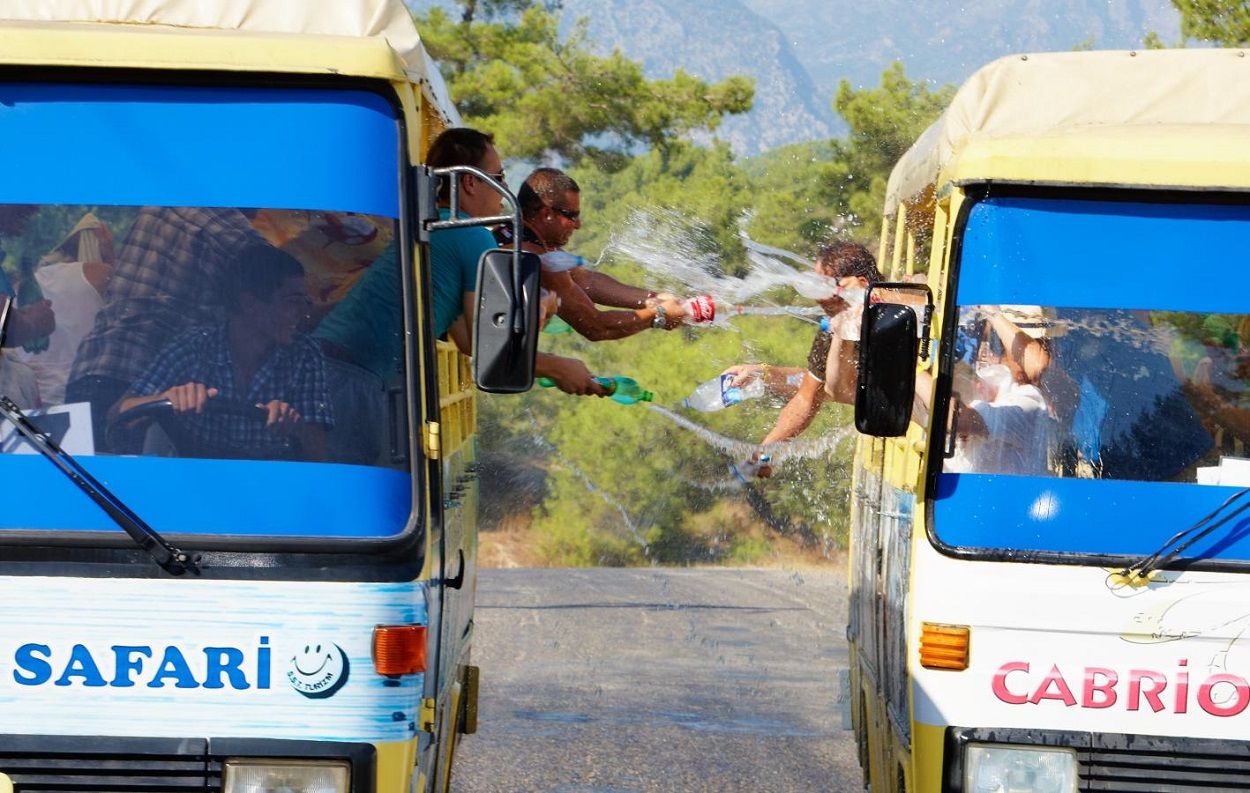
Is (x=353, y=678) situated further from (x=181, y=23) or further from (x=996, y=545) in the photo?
(x=181, y=23)

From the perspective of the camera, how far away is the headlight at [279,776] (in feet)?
15.6

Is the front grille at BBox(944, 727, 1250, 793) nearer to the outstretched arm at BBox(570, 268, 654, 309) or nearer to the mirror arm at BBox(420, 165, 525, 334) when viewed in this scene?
the mirror arm at BBox(420, 165, 525, 334)

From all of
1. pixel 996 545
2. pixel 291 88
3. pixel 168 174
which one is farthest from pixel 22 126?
pixel 996 545

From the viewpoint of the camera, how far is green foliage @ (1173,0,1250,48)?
702 inches

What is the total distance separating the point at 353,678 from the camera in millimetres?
4809

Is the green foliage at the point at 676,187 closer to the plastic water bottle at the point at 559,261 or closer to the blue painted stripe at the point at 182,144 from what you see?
the plastic water bottle at the point at 559,261

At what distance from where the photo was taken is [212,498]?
189 inches

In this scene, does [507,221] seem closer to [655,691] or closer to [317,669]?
[317,669]

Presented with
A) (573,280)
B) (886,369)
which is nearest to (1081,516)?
(886,369)

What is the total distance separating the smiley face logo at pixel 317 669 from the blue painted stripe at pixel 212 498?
29 centimetres

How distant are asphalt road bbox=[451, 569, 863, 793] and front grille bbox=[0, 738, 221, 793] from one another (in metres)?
4.18

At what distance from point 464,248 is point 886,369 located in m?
1.37

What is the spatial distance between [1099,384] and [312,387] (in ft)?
7.70

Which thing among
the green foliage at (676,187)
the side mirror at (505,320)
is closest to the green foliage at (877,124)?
the green foliage at (676,187)
